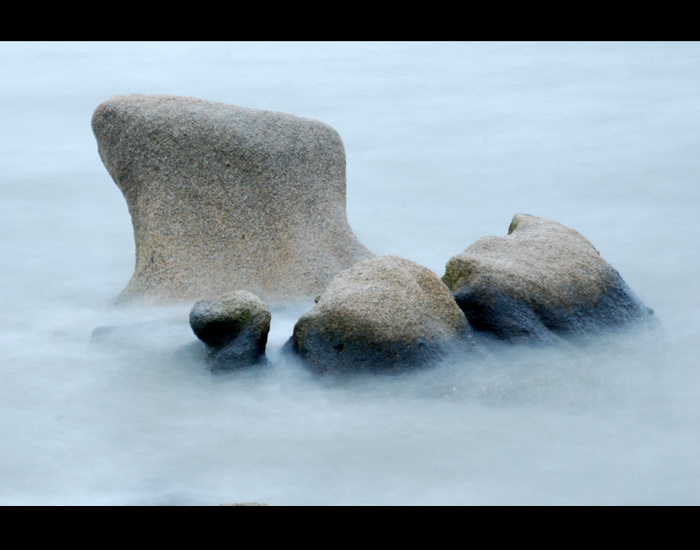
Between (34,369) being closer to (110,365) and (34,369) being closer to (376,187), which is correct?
(110,365)

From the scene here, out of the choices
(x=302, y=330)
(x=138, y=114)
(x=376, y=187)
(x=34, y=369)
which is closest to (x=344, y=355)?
(x=302, y=330)

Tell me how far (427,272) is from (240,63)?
33.8 ft

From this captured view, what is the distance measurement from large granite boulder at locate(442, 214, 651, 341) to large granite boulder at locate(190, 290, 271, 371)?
3.95 ft

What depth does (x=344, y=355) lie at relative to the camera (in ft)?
18.0

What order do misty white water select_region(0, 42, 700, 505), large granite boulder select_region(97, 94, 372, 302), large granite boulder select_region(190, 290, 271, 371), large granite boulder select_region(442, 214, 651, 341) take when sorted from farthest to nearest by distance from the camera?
1. large granite boulder select_region(97, 94, 372, 302)
2. large granite boulder select_region(442, 214, 651, 341)
3. large granite boulder select_region(190, 290, 271, 371)
4. misty white water select_region(0, 42, 700, 505)

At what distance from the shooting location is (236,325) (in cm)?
569

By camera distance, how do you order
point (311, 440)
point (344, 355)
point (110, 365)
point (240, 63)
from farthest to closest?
point (240, 63) → point (110, 365) → point (344, 355) → point (311, 440)

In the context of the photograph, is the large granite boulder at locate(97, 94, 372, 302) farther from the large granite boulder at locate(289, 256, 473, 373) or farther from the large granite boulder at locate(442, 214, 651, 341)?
the large granite boulder at locate(442, 214, 651, 341)

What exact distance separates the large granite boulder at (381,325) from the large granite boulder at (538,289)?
0.25m

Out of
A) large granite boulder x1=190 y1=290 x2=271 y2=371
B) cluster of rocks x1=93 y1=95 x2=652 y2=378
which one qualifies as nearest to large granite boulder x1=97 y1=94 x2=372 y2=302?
cluster of rocks x1=93 y1=95 x2=652 y2=378

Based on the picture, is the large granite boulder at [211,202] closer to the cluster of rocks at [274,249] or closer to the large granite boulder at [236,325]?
the cluster of rocks at [274,249]

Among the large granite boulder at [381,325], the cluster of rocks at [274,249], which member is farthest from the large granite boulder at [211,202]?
the large granite boulder at [381,325]

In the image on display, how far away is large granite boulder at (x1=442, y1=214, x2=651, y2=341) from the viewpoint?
5875mm

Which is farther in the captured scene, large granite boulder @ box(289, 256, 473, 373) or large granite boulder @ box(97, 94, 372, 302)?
large granite boulder @ box(97, 94, 372, 302)
